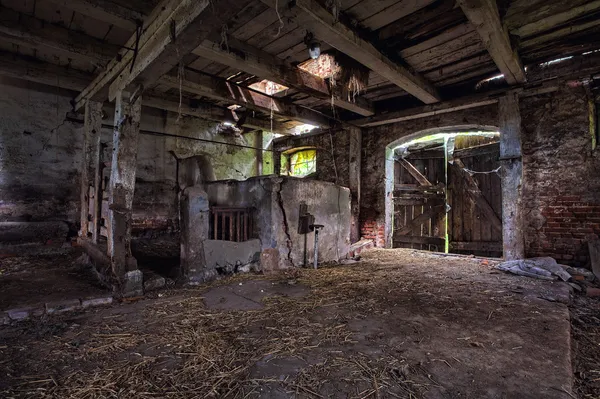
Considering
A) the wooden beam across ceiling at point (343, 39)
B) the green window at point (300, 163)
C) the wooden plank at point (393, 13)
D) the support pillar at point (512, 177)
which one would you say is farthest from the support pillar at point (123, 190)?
the support pillar at point (512, 177)

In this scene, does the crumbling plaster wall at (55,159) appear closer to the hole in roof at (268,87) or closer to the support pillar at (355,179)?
the hole in roof at (268,87)

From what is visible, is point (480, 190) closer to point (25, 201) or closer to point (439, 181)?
point (439, 181)

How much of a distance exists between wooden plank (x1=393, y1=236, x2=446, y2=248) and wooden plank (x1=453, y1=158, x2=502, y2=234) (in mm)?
1367

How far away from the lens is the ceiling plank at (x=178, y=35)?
7.74ft

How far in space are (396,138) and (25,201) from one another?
7953mm

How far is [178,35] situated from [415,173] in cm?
837

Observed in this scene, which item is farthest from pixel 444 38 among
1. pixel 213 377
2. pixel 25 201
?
pixel 25 201

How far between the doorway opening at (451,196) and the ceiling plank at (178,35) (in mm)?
6167

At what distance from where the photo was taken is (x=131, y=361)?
1.92 m

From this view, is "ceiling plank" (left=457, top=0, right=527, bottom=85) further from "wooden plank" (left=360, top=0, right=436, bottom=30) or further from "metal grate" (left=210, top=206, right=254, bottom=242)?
"metal grate" (left=210, top=206, right=254, bottom=242)

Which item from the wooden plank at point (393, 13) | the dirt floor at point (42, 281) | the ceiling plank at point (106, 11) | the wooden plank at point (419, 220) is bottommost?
the dirt floor at point (42, 281)

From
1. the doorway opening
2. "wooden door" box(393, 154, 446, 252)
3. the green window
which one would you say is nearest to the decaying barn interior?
the doorway opening

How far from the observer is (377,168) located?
7340 mm

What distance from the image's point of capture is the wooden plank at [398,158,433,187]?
9.18 m
